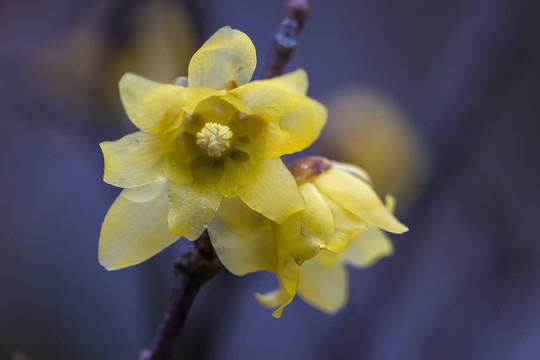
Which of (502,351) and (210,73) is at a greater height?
(210,73)

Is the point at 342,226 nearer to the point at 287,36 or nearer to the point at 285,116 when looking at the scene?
the point at 285,116

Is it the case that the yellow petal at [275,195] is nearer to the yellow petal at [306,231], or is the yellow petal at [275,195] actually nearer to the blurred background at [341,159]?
the yellow petal at [306,231]

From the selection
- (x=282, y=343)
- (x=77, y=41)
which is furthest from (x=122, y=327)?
(x=77, y=41)

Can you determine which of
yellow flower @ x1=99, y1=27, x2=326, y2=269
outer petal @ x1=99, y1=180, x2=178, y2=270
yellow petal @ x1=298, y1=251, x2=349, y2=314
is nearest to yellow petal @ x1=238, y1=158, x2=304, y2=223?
yellow flower @ x1=99, y1=27, x2=326, y2=269

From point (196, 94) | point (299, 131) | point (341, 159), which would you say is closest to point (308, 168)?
point (299, 131)

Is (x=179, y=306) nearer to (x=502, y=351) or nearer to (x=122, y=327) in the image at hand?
(x=122, y=327)

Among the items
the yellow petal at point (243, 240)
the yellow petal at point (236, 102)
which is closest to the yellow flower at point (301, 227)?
the yellow petal at point (243, 240)
